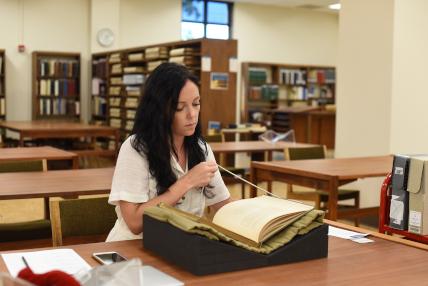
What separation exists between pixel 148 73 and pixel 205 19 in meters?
3.43

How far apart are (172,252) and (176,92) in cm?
66

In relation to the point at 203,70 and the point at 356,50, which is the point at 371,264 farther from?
the point at 203,70

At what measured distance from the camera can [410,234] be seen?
89.0 inches

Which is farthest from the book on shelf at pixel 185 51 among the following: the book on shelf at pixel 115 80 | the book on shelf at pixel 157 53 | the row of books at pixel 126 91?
the book on shelf at pixel 115 80

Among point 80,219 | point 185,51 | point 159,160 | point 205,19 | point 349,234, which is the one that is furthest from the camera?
point 205,19

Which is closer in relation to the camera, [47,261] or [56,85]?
[47,261]

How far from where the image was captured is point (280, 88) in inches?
537

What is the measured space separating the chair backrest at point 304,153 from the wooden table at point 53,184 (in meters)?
1.71

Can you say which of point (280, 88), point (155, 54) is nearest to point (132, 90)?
point (155, 54)

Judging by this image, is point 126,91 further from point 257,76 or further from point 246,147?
point 246,147

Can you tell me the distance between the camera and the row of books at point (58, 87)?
435 inches

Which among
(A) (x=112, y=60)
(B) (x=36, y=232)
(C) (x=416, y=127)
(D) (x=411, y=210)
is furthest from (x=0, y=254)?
(A) (x=112, y=60)

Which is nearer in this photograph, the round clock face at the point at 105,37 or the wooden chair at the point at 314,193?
the wooden chair at the point at 314,193

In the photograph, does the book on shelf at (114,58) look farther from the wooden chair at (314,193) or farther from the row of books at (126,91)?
the wooden chair at (314,193)
